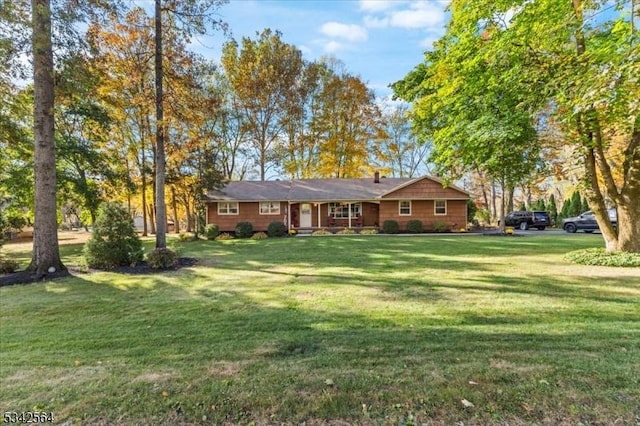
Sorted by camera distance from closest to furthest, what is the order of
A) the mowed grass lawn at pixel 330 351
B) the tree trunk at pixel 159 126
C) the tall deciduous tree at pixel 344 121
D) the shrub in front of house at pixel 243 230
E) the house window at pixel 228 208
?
the mowed grass lawn at pixel 330 351
the tree trunk at pixel 159 126
the shrub in front of house at pixel 243 230
the house window at pixel 228 208
the tall deciduous tree at pixel 344 121

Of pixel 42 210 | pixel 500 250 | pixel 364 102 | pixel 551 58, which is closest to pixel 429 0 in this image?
pixel 551 58

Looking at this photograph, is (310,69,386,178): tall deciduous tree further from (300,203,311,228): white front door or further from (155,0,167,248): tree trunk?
(155,0,167,248): tree trunk

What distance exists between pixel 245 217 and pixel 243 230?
2.09 metres

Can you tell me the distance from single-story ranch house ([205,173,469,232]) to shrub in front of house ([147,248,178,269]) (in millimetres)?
13059

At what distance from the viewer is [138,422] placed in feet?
8.23

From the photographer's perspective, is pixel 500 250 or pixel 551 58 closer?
pixel 551 58

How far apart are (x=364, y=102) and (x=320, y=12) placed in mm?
21193

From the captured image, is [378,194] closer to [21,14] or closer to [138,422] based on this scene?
[21,14]

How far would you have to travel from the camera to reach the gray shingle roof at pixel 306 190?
24.5 metres

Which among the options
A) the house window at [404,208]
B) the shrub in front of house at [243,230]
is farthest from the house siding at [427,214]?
the shrub in front of house at [243,230]

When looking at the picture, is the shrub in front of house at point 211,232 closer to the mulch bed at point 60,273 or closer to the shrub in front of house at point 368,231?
the shrub in front of house at point 368,231

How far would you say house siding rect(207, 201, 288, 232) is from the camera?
79.7 feet

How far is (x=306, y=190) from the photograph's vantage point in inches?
1013

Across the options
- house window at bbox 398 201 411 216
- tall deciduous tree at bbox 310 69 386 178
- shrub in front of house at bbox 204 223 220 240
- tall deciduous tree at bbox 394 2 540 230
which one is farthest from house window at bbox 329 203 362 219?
tall deciduous tree at bbox 394 2 540 230
